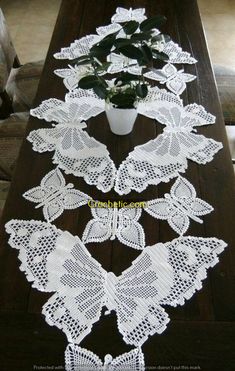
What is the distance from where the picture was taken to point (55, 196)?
0.93 metres

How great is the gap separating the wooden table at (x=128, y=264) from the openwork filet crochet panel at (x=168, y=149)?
0.09ft

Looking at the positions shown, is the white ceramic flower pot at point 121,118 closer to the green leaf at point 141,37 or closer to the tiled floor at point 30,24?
the green leaf at point 141,37

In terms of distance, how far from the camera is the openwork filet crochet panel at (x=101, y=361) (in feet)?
2.22

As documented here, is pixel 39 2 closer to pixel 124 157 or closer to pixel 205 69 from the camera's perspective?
pixel 205 69

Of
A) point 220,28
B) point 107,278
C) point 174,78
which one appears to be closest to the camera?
point 107,278

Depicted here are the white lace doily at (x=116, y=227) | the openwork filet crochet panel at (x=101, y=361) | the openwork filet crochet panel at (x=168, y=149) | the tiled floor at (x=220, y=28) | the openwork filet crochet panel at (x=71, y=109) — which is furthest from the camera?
the tiled floor at (x=220, y=28)

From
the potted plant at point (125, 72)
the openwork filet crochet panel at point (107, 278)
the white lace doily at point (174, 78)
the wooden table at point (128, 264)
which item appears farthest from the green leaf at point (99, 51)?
the openwork filet crochet panel at point (107, 278)

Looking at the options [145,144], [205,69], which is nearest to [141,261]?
[145,144]

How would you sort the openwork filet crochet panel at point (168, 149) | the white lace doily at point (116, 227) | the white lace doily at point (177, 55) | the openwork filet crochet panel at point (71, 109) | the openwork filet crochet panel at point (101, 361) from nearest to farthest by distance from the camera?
the openwork filet crochet panel at point (101, 361) → the white lace doily at point (116, 227) → the openwork filet crochet panel at point (168, 149) → the openwork filet crochet panel at point (71, 109) → the white lace doily at point (177, 55)

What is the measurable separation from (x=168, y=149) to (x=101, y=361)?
633 mm

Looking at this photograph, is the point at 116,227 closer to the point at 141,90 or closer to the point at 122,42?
the point at 141,90

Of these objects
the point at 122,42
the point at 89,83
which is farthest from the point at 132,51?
the point at 89,83

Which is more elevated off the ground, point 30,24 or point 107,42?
point 107,42

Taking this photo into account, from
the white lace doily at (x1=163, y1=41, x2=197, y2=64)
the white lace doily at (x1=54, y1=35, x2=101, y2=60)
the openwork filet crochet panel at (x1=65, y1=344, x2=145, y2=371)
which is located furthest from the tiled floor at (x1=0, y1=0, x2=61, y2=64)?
the openwork filet crochet panel at (x1=65, y1=344, x2=145, y2=371)
